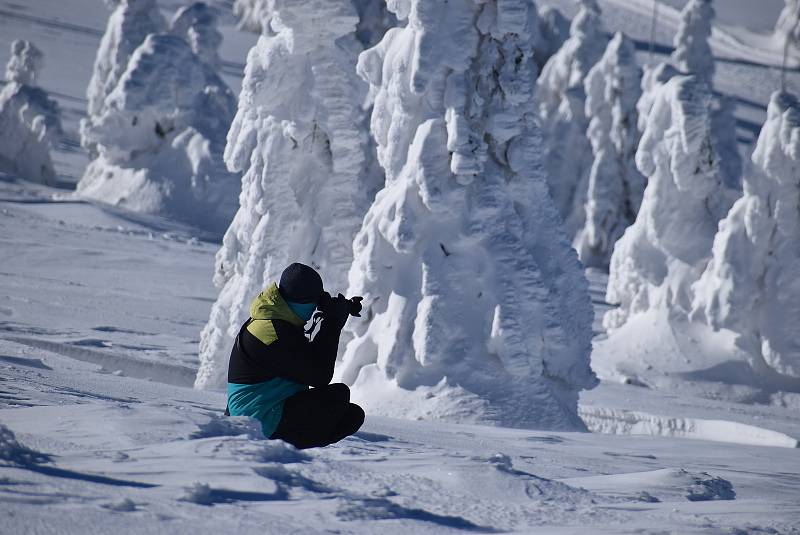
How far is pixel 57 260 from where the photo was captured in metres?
18.3

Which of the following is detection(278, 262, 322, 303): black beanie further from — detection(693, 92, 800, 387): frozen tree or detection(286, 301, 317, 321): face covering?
detection(693, 92, 800, 387): frozen tree

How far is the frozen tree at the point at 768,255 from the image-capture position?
15.9 meters

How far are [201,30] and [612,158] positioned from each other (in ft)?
48.6

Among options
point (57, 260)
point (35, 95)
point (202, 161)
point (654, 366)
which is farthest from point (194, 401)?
point (35, 95)

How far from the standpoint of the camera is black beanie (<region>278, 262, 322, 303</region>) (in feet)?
18.1

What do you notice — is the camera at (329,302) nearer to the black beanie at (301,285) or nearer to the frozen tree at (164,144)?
the black beanie at (301,285)

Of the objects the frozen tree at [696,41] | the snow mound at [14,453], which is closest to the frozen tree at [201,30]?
the frozen tree at [696,41]

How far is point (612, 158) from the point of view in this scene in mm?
30531

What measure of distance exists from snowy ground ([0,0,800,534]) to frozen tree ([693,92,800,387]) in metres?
2.11

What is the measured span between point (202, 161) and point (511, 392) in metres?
19.1

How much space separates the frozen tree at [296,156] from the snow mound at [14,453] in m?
7.38

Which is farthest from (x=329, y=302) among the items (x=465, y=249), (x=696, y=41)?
(x=696, y=41)

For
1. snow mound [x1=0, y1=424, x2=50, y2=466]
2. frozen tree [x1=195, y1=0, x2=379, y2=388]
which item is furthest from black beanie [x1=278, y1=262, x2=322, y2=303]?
frozen tree [x1=195, y1=0, x2=379, y2=388]

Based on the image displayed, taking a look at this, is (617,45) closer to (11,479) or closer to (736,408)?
(736,408)
